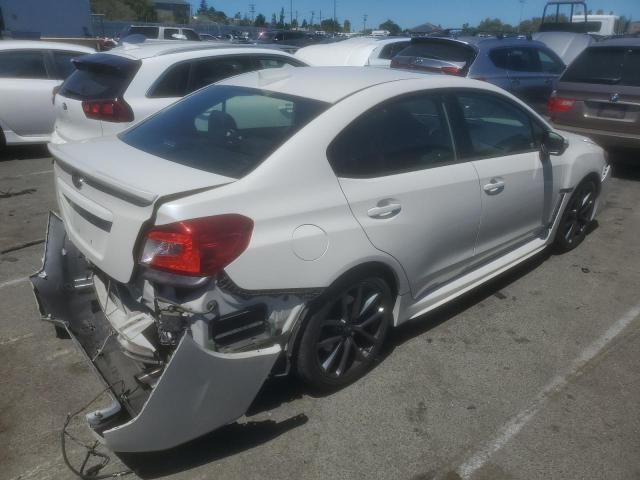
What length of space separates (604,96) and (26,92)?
24.5ft

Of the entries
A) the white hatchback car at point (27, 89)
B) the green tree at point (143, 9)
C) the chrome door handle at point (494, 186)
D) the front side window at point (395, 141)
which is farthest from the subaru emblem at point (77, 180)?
the green tree at point (143, 9)

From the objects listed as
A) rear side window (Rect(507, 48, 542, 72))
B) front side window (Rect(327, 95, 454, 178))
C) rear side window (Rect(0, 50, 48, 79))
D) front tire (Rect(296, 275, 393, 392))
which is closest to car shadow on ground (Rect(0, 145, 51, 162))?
rear side window (Rect(0, 50, 48, 79))

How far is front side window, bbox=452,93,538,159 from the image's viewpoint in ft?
12.4

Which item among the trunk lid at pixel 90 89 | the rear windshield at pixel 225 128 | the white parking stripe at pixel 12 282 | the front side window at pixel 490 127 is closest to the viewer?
the rear windshield at pixel 225 128

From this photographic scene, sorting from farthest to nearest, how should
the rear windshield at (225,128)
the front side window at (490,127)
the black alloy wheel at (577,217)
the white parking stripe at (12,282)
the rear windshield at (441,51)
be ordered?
the rear windshield at (441,51) < the black alloy wheel at (577,217) < the white parking stripe at (12,282) < the front side window at (490,127) < the rear windshield at (225,128)

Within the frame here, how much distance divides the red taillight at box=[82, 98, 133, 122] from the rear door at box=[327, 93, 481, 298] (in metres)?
3.24

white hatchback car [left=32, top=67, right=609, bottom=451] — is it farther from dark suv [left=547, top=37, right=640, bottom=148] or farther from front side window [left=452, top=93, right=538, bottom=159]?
dark suv [left=547, top=37, right=640, bottom=148]

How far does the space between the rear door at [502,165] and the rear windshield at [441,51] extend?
4.93 m

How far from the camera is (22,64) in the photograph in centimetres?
815

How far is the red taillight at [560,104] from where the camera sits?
24.8 feet

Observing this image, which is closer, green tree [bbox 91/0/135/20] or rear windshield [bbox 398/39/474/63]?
rear windshield [bbox 398/39/474/63]

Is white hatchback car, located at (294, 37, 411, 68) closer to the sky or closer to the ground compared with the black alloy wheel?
closer to the sky

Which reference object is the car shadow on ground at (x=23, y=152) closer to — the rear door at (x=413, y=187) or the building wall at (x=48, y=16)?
the rear door at (x=413, y=187)

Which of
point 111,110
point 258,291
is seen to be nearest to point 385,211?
point 258,291
